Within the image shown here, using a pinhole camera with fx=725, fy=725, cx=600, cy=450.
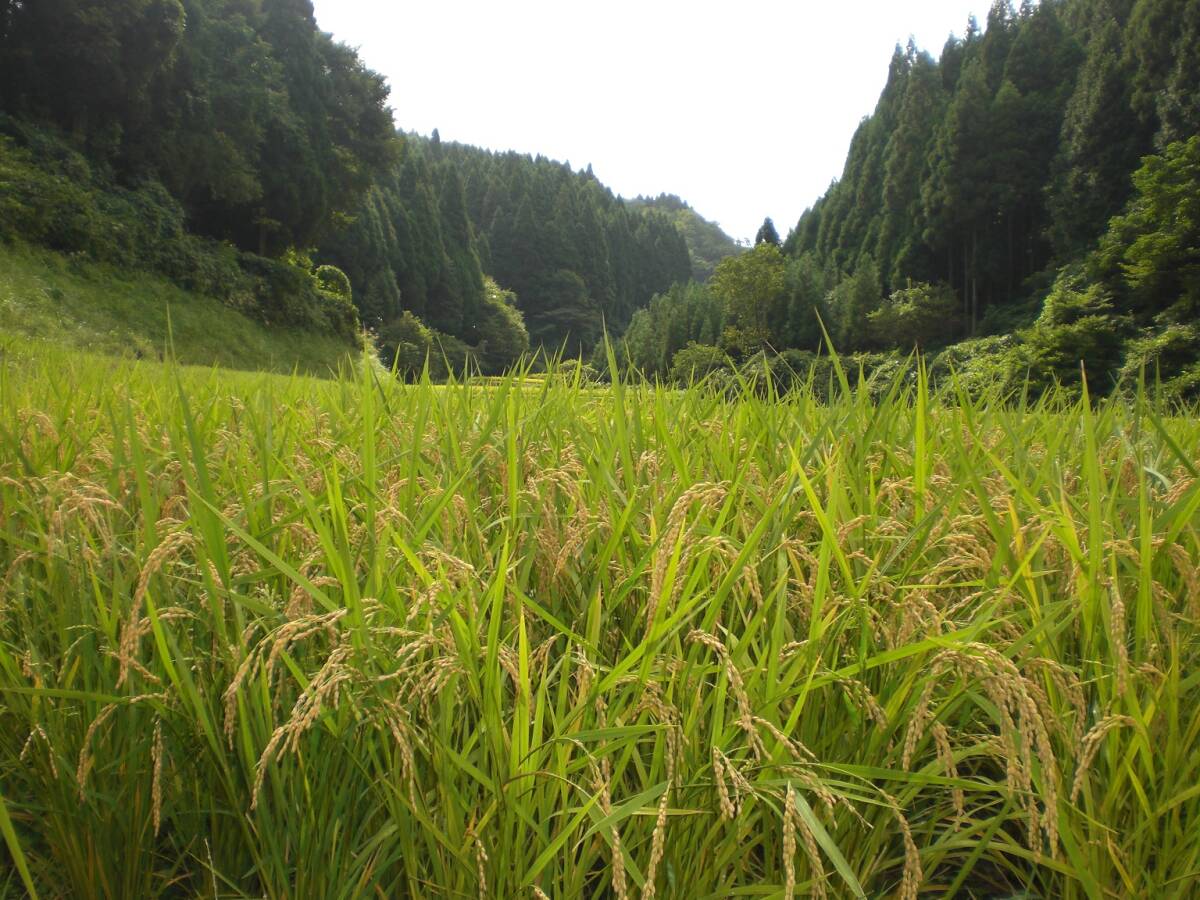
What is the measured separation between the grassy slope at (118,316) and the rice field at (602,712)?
30.9 ft

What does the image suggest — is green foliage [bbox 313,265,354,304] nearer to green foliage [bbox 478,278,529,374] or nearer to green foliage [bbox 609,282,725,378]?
green foliage [bbox 478,278,529,374]

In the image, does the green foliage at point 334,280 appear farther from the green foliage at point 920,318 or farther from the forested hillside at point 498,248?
the green foliage at point 920,318

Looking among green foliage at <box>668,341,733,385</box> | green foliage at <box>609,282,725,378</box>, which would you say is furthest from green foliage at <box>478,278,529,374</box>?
green foliage at <box>668,341,733,385</box>

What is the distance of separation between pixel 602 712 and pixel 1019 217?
155 ft

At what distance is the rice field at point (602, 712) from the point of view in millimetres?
928

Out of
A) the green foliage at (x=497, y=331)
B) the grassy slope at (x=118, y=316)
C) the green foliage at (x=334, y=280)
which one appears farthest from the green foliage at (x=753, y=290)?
the grassy slope at (x=118, y=316)

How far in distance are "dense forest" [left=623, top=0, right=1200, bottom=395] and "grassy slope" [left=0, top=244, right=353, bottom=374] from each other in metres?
16.1

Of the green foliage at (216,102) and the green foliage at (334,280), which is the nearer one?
the green foliage at (216,102)

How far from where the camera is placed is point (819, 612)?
1.04 meters

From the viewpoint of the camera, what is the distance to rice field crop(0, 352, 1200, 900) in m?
0.93

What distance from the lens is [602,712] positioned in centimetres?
103

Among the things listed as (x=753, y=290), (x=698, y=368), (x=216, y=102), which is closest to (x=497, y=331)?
(x=753, y=290)

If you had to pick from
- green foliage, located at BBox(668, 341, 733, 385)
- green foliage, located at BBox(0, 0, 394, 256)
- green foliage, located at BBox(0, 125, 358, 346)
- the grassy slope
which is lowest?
green foliage, located at BBox(668, 341, 733, 385)

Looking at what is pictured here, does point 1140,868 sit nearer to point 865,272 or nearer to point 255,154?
point 255,154
